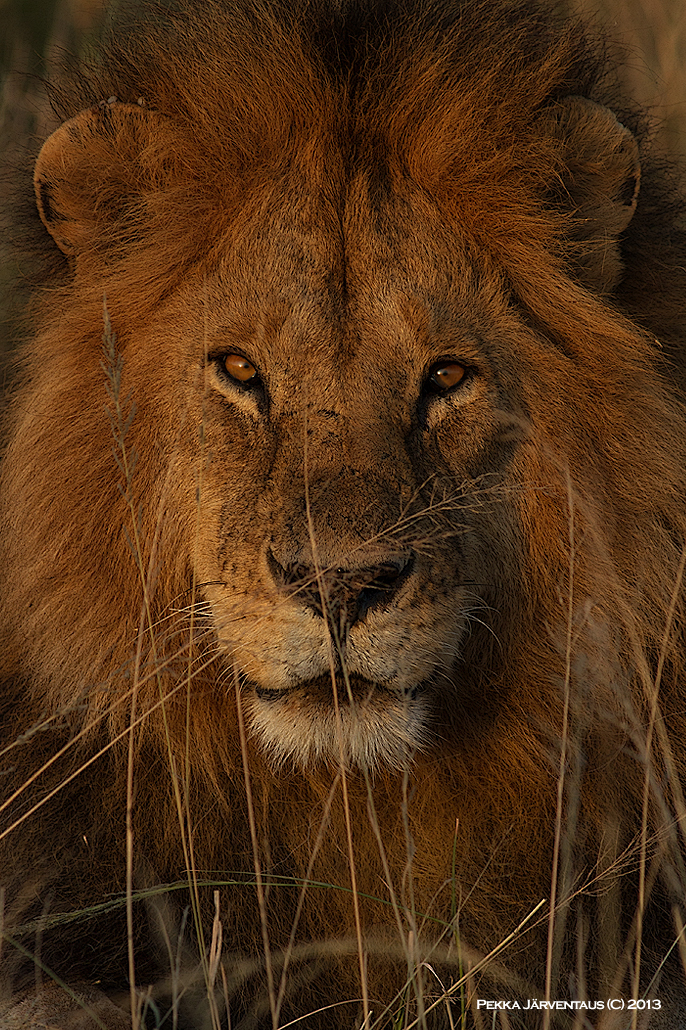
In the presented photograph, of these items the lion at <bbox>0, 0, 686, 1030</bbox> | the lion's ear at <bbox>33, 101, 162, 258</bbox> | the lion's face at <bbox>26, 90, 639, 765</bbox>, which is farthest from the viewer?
the lion's ear at <bbox>33, 101, 162, 258</bbox>

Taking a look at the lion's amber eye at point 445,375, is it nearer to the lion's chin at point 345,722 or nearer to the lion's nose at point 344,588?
the lion's nose at point 344,588

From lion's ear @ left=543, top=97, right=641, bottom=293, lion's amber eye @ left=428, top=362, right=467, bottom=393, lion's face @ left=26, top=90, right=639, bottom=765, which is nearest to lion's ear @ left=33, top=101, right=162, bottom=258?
lion's face @ left=26, top=90, right=639, bottom=765

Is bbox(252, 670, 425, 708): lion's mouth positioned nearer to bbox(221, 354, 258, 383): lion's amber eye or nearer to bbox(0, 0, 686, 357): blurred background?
bbox(221, 354, 258, 383): lion's amber eye

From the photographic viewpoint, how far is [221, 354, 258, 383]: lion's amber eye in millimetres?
3410

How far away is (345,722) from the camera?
3014mm

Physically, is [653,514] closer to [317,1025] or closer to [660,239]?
[660,239]

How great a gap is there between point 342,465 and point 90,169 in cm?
117

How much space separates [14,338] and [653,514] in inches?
79.5

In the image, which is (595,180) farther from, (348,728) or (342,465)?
(348,728)

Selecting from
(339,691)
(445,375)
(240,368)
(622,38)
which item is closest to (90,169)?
(240,368)

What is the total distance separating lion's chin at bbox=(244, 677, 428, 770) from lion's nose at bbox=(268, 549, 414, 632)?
0.68 feet

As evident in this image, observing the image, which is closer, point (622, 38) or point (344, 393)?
point (344, 393)

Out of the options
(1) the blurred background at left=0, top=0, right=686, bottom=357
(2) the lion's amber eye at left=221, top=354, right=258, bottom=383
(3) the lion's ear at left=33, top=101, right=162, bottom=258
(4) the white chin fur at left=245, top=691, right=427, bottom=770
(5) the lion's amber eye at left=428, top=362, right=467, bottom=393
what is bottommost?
(4) the white chin fur at left=245, top=691, right=427, bottom=770

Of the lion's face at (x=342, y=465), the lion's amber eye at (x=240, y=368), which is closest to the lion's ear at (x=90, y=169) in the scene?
the lion's face at (x=342, y=465)
